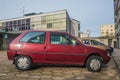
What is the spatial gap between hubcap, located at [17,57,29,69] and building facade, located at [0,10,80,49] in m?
31.3

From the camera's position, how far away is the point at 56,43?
8.22 meters

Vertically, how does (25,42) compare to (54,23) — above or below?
below

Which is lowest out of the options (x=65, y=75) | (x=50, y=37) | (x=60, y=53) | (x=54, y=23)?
(x=65, y=75)

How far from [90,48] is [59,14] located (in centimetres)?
3640

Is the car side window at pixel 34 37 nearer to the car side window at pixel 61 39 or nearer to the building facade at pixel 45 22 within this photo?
the car side window at pixel 61 39

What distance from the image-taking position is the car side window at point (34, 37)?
8.23 metres

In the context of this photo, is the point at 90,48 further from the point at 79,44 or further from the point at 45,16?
the point at 45,16

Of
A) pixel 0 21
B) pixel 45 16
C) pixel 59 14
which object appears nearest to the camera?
pixel 59 14

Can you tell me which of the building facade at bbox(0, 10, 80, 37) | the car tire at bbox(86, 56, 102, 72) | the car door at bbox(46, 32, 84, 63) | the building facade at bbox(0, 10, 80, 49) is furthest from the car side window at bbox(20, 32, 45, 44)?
the building facade at bbox(0, 10, 80, 37)

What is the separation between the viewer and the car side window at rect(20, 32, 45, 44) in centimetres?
823

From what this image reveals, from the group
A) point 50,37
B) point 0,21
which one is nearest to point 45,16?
point 0,21

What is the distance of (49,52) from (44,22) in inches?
1560

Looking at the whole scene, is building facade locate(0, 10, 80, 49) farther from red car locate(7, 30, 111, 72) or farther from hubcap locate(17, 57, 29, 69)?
hubcap locate(17, 57, 29, 69)

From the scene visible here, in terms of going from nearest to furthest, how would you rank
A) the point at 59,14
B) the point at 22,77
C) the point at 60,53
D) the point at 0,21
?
the point at 22,77
the point at 60,53
the point at 59,14
the point at 0,21
